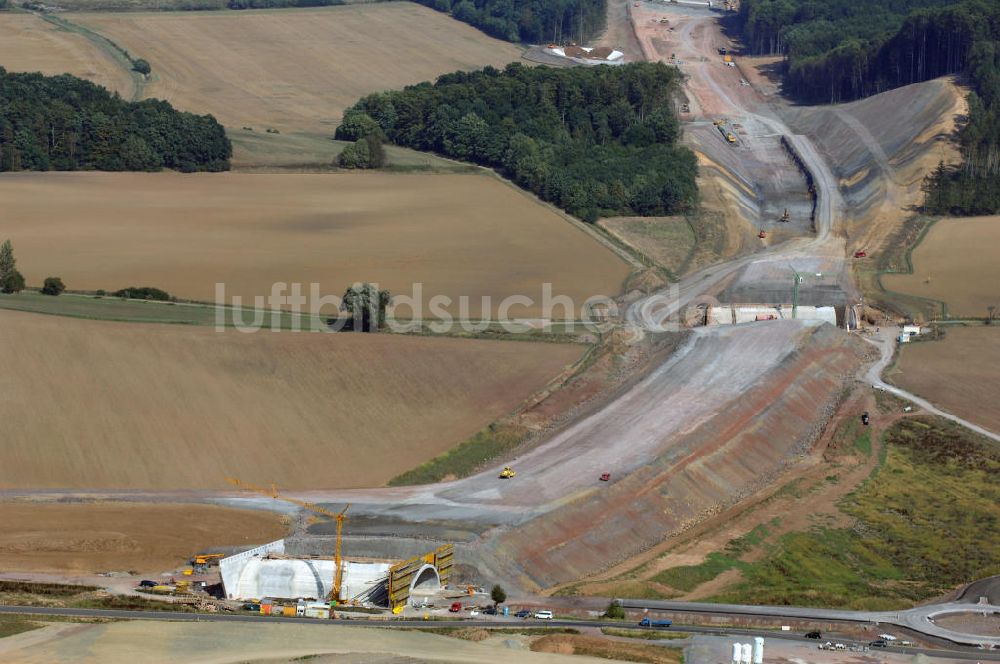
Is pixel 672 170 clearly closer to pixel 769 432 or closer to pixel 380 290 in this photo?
pixel 380 290

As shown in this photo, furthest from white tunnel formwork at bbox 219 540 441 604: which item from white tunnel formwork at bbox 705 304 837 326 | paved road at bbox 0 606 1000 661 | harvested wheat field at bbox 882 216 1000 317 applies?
harvested wheat field at bbox 882 216 1000 317

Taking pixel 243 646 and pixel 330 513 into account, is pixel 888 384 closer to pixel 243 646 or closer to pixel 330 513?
pixel 330 513

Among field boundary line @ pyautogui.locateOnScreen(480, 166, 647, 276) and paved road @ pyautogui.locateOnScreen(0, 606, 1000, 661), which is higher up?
field boundary line @ pyautogui.locateOnScreen(480, 166, 647, 276)

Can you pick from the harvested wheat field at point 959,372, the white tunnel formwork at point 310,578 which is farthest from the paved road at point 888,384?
the white tunnel formwork at point 310,578

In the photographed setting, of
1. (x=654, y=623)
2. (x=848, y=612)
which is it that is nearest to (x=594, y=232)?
(x=848, y=612)

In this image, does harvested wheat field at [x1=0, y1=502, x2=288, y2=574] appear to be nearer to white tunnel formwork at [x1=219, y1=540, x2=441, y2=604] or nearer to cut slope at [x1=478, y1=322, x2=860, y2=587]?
white tunnel formwork at [x1=219, y1=540, x2=441, y2=604]

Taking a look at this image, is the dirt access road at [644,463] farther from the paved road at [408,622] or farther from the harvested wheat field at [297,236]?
the harvested wheat field at [297,236]
